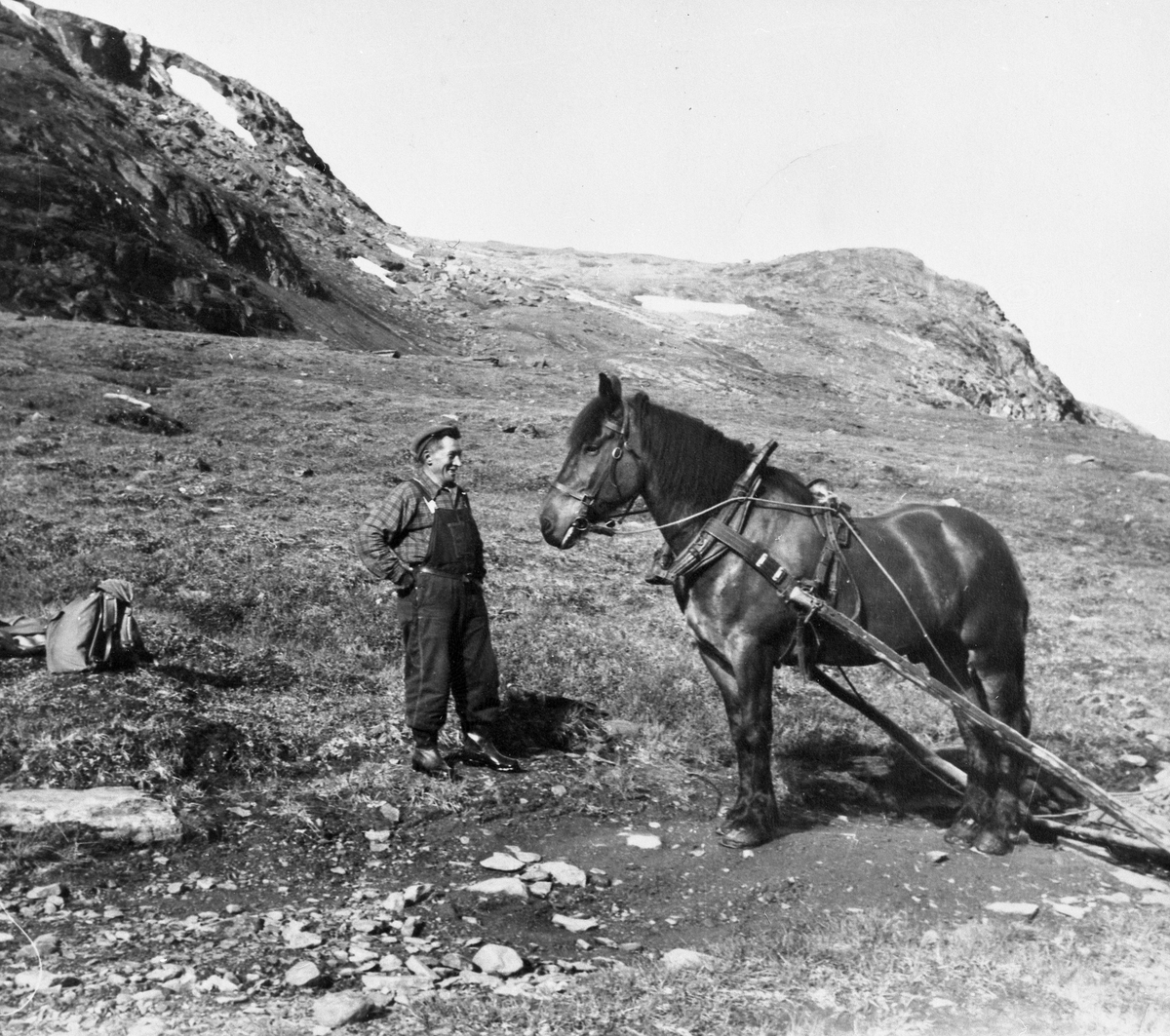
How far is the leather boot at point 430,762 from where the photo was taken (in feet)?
21.1

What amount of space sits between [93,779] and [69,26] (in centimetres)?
7460

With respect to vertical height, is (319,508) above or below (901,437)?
below

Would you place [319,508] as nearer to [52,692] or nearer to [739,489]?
[52,692]

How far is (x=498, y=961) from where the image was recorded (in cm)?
427

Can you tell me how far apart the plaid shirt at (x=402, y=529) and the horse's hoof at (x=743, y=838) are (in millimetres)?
2412

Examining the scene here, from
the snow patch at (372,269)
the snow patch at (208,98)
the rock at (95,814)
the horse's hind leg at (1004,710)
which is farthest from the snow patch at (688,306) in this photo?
the rock at (95,814)

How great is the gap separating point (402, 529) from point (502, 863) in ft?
7.75

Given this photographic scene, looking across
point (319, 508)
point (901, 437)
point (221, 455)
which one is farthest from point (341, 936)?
point (901, 437)

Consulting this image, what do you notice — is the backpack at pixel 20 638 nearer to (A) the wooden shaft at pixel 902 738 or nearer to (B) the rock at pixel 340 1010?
(B) the rock at pixel 340 1010

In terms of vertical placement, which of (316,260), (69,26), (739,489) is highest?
(69,26)

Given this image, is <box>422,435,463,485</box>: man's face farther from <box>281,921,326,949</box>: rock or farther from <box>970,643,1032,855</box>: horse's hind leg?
<box>970,643,1032,855</box>: horse's hind leg

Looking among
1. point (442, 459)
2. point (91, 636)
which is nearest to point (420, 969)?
point (442, 459)

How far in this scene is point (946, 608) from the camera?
21.0 feet

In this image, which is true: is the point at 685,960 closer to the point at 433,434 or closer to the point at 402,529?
the point at 402,529
